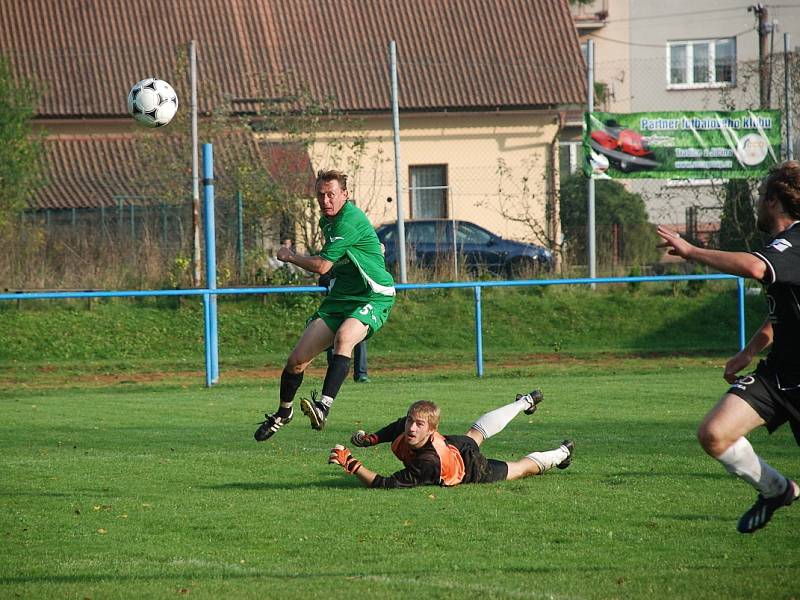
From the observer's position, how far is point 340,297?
29.7ft

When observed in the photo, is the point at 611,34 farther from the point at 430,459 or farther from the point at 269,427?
the point at 430,459

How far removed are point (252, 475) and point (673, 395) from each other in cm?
661

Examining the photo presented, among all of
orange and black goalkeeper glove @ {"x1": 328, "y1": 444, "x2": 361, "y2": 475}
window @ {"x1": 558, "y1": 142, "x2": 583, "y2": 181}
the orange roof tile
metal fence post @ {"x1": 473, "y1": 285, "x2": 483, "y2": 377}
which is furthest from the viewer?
the orange roof tile

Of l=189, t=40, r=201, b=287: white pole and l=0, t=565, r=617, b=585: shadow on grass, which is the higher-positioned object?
l=189, t=40, r=201, b=287: white pole

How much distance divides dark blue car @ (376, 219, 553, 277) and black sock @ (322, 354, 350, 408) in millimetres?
11615

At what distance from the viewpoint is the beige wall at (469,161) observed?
73.4 ft

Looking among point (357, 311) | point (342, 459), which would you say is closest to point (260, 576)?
point (342, 459)

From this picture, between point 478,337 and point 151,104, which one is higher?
point 151,104

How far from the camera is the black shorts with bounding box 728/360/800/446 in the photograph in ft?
18.7

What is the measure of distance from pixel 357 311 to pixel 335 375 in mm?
505

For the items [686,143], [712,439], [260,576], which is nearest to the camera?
[712,439]

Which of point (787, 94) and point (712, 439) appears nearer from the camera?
point (712, 439)

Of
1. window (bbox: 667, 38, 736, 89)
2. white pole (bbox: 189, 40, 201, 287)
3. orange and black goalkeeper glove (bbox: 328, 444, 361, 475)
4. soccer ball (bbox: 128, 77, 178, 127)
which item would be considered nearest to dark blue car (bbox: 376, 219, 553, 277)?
white pole (bbox: 189, 40, 201, 287)

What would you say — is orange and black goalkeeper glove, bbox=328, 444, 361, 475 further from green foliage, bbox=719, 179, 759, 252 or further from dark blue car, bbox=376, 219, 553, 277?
green foliage, bbox=719, 179, 759, 252
